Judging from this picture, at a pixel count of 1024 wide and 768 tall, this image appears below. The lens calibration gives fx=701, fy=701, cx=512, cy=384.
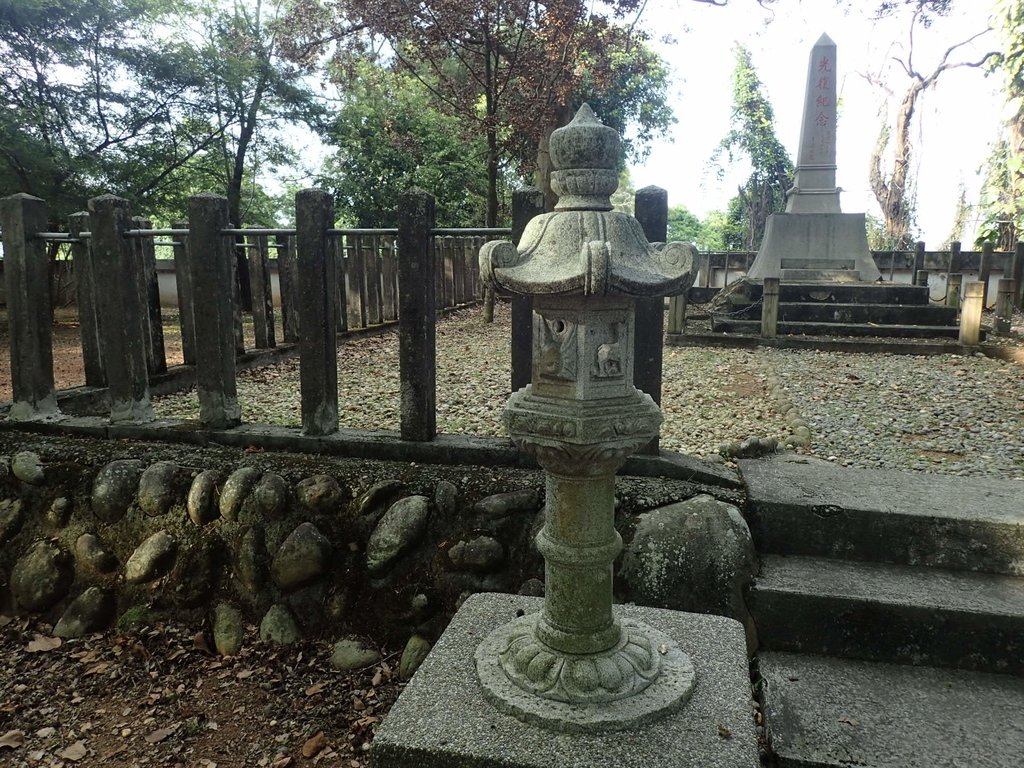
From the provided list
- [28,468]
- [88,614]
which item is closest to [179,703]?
[88,614]

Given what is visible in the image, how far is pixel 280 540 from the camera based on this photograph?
3.41 meters

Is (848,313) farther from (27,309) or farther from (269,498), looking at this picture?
(27,309)

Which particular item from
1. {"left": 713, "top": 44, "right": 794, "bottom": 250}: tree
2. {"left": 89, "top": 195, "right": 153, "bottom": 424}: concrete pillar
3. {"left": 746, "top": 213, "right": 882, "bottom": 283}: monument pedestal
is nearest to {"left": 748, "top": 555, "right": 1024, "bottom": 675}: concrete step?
{"left": 89, "top": 195, "right": 153, "bottom": 424}: concrete pillar

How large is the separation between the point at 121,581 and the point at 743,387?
581cm

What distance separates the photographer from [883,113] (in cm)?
2381

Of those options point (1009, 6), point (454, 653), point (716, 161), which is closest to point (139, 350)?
point (454, 653)

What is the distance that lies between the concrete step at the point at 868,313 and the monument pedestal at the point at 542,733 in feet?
32.3

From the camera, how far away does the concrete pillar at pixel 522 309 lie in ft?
10.8

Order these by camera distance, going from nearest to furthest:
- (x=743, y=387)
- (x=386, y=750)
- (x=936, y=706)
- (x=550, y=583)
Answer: (x=386, y=750)
(x=550, y=583)
(x=936, y=706)
(x=743, y=387)

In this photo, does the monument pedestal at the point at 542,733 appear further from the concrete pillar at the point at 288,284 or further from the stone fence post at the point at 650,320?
the concrete pillar at the point at 288,284

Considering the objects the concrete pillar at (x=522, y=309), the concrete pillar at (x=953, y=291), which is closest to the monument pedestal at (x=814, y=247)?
the concrete pillar at (x=953, y=291)

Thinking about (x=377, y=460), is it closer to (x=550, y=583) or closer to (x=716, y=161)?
(x=550, y=583)

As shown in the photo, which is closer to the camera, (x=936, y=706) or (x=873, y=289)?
(x=936, y=706)

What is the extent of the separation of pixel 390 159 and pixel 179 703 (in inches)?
586
